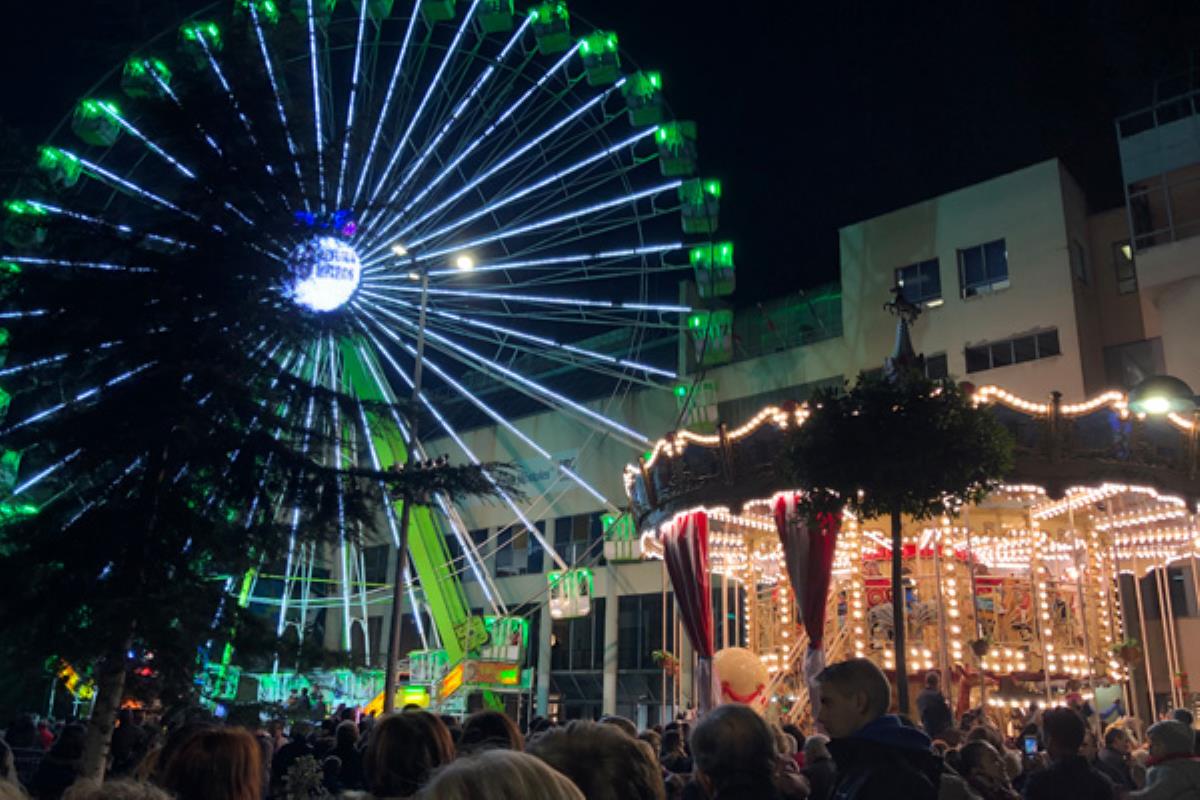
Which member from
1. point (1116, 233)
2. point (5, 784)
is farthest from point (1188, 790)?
point (1116, 233)

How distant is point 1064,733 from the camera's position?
463 centimetres

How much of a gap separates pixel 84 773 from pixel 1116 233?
23419mm

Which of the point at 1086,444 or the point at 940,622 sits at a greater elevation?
the point at 1086,444

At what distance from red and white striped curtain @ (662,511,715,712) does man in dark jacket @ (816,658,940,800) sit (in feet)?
38.5

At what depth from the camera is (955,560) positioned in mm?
16531

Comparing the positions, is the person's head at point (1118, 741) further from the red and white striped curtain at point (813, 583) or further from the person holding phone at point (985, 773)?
the red and white striped curtain at point (813, 583)

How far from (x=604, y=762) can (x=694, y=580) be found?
507 inches

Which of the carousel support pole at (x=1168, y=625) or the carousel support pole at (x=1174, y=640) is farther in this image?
the carousel support pole at (x=1168, y=625)

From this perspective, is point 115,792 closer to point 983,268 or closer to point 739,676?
point 739,676

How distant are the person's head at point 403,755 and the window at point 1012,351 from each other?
21.1 m

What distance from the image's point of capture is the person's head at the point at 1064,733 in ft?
15.1

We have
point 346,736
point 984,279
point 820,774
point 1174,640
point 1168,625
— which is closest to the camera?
point 820,774

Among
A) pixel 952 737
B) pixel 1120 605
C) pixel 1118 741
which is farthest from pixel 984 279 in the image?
pixel 1118 741

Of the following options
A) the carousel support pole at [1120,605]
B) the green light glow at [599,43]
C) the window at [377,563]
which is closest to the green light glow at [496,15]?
the green light glow at [599,43]
